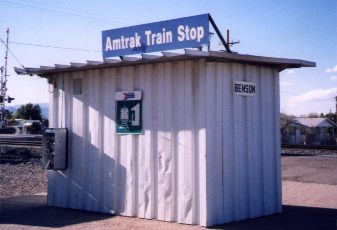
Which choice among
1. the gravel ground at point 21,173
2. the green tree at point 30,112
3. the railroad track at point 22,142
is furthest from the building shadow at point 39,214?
the green tree at point 30,112

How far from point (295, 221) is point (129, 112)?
404 centimetres

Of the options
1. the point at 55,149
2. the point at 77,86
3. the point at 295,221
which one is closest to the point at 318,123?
the point at 295,221

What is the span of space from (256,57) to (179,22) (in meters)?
1.69

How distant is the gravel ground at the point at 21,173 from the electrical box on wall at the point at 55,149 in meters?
2.52

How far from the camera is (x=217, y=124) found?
8.74 m

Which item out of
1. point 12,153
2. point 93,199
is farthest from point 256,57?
point 12,153

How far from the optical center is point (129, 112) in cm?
961

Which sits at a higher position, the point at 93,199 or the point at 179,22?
the point at 179,22

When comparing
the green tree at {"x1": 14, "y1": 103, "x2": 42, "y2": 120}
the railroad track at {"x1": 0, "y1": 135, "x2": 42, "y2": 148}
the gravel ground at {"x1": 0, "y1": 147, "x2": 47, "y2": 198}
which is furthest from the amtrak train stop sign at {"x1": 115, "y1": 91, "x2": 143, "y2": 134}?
the green tree at {"x1": 14, "y1": 103, "x2": 42, "y2": 120}

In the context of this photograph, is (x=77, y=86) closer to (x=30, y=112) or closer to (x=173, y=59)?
(x=173, y=59)

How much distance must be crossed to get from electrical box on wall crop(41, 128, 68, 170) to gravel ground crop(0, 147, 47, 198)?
8.28ft

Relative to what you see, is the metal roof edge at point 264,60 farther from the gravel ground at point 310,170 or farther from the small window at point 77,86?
the gravel ground at point 310,170

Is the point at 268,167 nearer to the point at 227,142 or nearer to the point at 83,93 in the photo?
the point at 227,142

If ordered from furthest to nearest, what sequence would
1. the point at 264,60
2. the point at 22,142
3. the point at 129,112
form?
the point at 22,142, the point at 129,112, the point at 264,60
